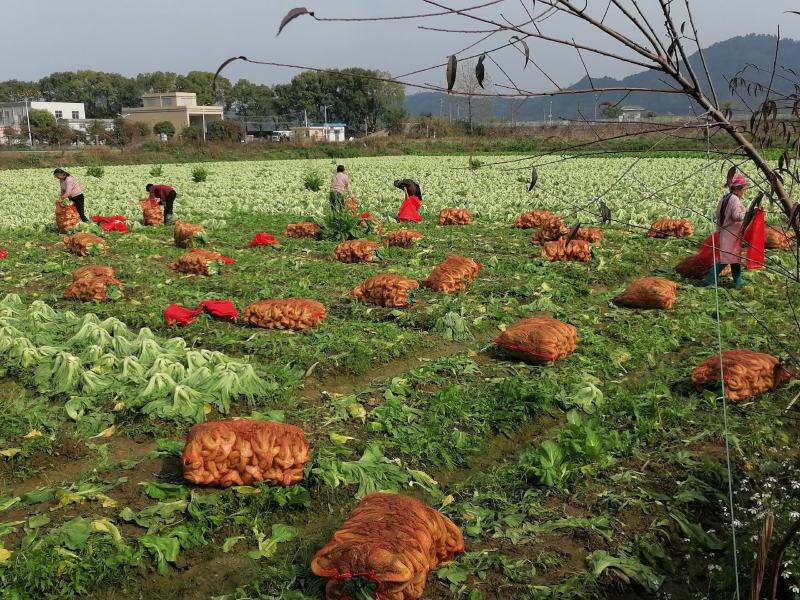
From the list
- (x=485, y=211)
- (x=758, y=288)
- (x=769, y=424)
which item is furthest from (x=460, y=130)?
(x=769, y=424)

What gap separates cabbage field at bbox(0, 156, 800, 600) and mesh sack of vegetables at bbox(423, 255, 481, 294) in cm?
18

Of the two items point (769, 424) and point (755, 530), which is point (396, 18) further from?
point (769, 424)

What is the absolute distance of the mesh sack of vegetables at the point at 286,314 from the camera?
8.63 metres

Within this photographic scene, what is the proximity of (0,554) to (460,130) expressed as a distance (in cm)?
6807

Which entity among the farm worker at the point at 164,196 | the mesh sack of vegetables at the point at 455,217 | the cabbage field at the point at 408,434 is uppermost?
the farm worker at the point at 164,196

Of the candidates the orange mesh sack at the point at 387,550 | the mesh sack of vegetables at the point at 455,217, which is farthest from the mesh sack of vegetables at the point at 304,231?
the orange mesh sack at the point at 387,550

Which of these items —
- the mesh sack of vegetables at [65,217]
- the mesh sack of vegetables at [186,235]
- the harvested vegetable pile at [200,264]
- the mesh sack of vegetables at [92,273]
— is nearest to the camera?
the mesh sack of vegetables at [92,273]

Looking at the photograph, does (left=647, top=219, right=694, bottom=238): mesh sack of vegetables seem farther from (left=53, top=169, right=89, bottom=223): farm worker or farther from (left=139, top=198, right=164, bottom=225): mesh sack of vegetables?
(left=53, top=169, right=89, bottom=223): farm worker

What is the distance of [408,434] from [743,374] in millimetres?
3132

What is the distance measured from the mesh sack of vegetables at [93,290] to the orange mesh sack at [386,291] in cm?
360

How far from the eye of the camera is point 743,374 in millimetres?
6371

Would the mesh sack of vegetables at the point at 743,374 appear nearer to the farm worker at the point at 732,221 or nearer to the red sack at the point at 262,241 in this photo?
the farm worker at the point at 732,221

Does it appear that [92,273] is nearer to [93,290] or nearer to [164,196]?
[93,290]

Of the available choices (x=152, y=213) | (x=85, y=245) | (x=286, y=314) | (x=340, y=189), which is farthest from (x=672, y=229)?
(x=152, y=213)
